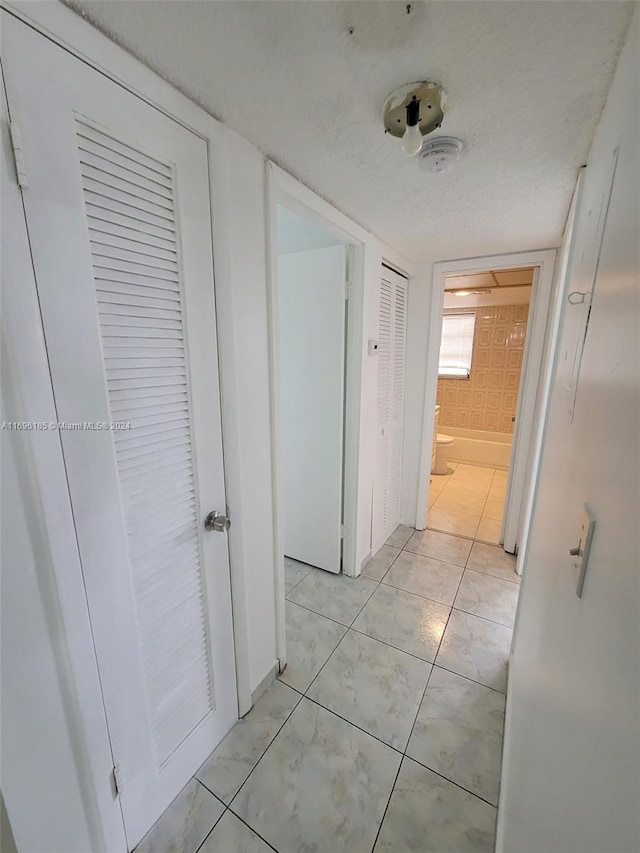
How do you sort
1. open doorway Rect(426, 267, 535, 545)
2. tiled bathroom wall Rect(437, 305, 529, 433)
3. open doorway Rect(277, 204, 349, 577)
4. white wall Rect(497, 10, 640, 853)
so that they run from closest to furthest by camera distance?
white wall Rect(497, 10, 640, 853)
open doorway Rect(277, 204, 349, 577)
open doorway Rect(426, 267, 535, 545)
tiled bathroom wall Rect(437, 305, 529, 433)

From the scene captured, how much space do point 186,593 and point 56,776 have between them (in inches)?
18.0

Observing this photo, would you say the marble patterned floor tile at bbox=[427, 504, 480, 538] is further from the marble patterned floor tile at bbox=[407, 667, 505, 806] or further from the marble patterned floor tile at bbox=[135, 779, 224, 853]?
the marble patterned floor tile at bbox=[135, 779, 224, 853]

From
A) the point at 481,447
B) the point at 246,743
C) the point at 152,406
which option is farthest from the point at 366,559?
the point at 481,447

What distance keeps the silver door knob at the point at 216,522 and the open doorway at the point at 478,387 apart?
2.97m

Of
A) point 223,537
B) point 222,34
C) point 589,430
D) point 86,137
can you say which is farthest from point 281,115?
point 223,537

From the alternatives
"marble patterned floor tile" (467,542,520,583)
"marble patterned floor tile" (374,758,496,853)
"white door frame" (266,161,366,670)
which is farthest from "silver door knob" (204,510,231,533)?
"marble patterned floor tile" (467,542,520,583)

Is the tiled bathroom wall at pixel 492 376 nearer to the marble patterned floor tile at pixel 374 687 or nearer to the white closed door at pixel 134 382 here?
the marble patterned floor tile at pixel 374 687

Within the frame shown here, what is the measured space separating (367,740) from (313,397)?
5.36ft

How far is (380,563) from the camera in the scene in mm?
2502

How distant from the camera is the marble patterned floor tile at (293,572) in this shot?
229cm

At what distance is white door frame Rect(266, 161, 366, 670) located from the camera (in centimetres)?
130

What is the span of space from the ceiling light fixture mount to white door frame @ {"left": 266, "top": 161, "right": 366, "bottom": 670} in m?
0.48

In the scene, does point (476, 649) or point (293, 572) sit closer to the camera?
point (476, 649)

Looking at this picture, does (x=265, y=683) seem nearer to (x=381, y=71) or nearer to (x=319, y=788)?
(x=319, y=788)
